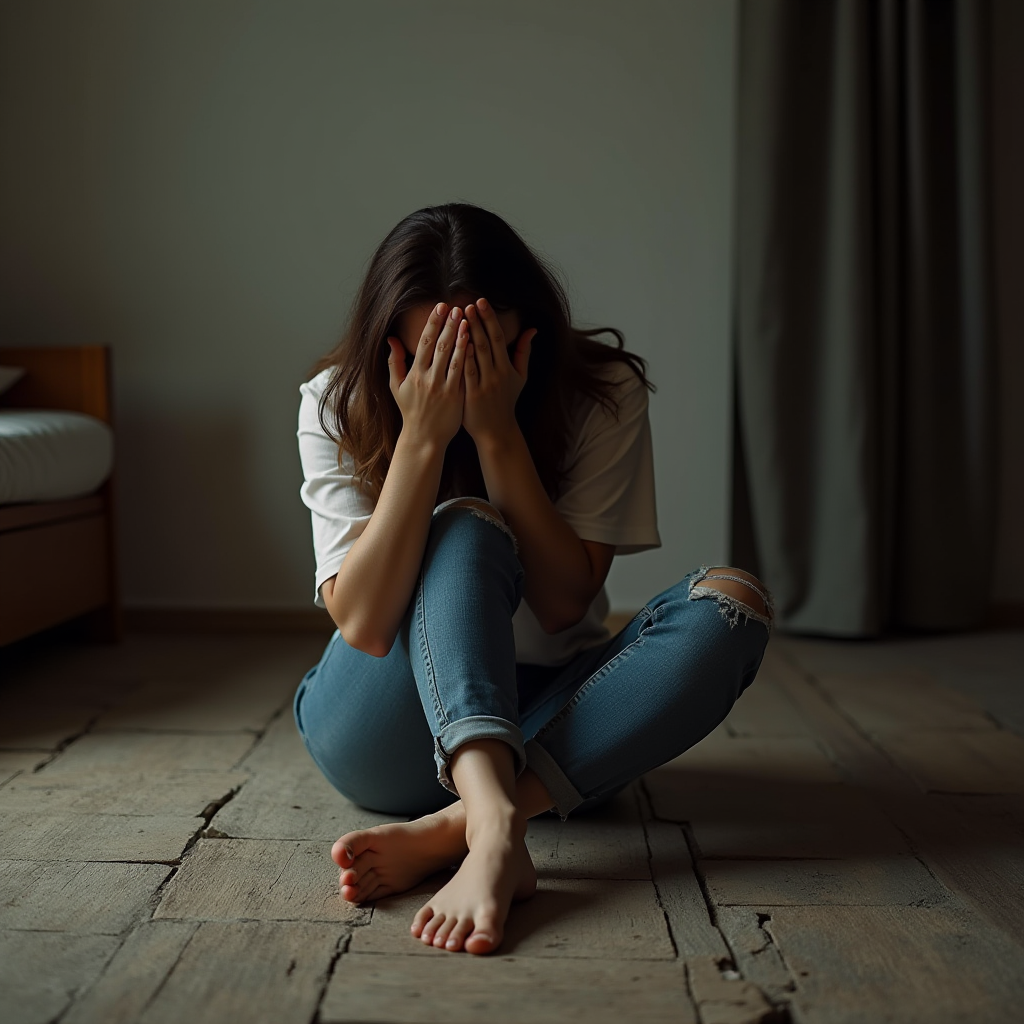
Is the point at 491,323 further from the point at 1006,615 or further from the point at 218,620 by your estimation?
the point at 1006,615

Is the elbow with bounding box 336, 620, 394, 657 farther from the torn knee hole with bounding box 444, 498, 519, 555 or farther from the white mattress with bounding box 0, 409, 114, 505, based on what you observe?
the white mattress with bounding box 0, 409, 114, 505

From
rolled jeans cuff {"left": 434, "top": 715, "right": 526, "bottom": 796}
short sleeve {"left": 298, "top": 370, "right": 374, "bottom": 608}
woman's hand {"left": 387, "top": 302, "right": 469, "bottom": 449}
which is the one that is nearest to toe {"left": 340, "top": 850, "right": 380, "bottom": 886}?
rolled jeans cuff {"left": 434, "top": 715, "right": 526, "bottom": 796}

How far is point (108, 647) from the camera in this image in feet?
7.99

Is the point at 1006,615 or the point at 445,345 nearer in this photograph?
the point at 445,345

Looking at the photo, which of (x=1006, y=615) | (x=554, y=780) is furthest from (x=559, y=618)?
(x=1006, y=615)

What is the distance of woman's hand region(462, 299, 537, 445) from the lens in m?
1.24

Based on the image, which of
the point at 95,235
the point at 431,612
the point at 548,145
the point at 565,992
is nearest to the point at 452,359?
the point at 431,612

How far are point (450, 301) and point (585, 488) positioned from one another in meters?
0.29

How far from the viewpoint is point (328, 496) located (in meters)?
1.32

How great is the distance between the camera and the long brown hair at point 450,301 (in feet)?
4.06

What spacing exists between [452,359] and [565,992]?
67 cm

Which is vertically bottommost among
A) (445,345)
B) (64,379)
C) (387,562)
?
(387,562)

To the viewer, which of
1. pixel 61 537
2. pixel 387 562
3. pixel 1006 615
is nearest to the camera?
pixel 387 562

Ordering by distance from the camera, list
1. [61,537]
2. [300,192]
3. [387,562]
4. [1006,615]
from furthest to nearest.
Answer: [1006,615] → [300,192] → [61,537] → [387,562]
